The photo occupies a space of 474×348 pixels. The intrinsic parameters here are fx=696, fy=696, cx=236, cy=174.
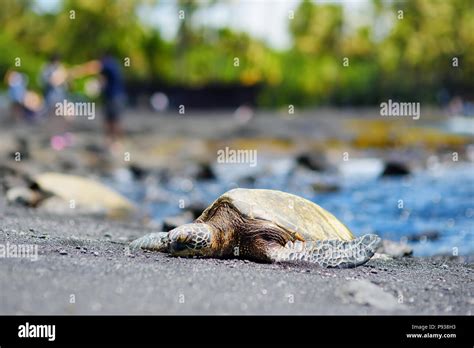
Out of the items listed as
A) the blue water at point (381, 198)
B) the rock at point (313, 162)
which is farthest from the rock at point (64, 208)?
the rock at point (313, 162)

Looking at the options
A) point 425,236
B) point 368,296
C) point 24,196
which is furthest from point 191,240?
point 24,196

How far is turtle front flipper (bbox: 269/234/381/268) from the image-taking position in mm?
5613

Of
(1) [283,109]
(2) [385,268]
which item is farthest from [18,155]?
(1) [283,109]

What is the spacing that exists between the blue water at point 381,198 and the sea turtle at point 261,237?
2.70m

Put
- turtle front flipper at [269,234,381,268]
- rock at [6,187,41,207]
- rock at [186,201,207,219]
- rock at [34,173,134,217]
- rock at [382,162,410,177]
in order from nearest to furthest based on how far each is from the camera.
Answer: turtle front flipper at [269,234,381,268]
rock at [6,187,41,207]
rock at [186,201,207,219]
rock at [34,173,134,217]
rock at [382,162,410,177]

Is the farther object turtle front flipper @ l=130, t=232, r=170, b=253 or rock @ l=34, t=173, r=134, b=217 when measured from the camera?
rock @ l=34, t=173, r=134, b=217

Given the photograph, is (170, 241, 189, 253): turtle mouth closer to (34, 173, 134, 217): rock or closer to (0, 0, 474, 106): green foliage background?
(34, 173, 134, 217): rock

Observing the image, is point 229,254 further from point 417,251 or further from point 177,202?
point 177,202

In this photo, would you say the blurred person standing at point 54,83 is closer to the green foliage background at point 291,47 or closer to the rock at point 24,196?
the rock at point 24,196

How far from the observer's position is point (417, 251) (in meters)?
8.42

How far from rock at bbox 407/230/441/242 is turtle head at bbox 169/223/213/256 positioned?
14.5 feet

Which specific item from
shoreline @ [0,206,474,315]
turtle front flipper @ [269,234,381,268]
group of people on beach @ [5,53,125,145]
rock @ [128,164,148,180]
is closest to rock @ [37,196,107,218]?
shoreline @ [0,206,474,315]

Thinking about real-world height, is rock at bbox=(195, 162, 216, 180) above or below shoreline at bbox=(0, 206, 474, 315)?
above

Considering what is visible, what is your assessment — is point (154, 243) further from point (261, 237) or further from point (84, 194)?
point (84, 194)
